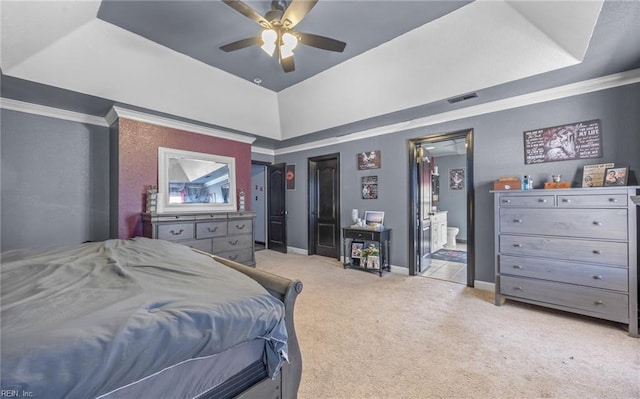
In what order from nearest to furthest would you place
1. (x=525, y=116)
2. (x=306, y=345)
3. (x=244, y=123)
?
(x=306, y=345)
(x=525, y=116)
(x=244, y=123)

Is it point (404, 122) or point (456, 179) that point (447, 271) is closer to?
point (404, 122)

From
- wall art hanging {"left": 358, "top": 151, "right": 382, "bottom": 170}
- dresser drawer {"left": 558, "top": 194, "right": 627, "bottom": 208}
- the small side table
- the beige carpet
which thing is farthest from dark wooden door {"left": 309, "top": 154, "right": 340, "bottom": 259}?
dresser drawer {"left": 558, "top": 194, "right": 627, "bottom": 208}

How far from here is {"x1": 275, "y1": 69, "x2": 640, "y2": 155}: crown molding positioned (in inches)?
105

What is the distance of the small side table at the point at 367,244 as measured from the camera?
4.23 meters

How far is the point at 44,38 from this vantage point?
242cm

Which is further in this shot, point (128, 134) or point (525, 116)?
point (128, 134)

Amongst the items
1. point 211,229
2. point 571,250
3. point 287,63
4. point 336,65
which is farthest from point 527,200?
point 211,229

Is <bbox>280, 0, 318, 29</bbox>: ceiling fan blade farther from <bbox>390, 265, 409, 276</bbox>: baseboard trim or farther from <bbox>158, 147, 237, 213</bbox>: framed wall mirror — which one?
<bbox>390, 265, 409, 276</bbox>: baseboard trim

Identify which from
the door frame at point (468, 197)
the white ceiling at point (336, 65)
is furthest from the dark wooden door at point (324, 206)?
the door frame at point (468, 197)

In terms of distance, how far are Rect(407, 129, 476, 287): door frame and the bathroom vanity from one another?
52.7 inches

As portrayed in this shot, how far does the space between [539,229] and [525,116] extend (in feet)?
4.75

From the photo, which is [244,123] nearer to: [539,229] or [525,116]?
[525,116]

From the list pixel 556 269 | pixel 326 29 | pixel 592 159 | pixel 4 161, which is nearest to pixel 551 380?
pixel 556 269

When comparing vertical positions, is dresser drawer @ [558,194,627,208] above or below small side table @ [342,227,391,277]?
above
